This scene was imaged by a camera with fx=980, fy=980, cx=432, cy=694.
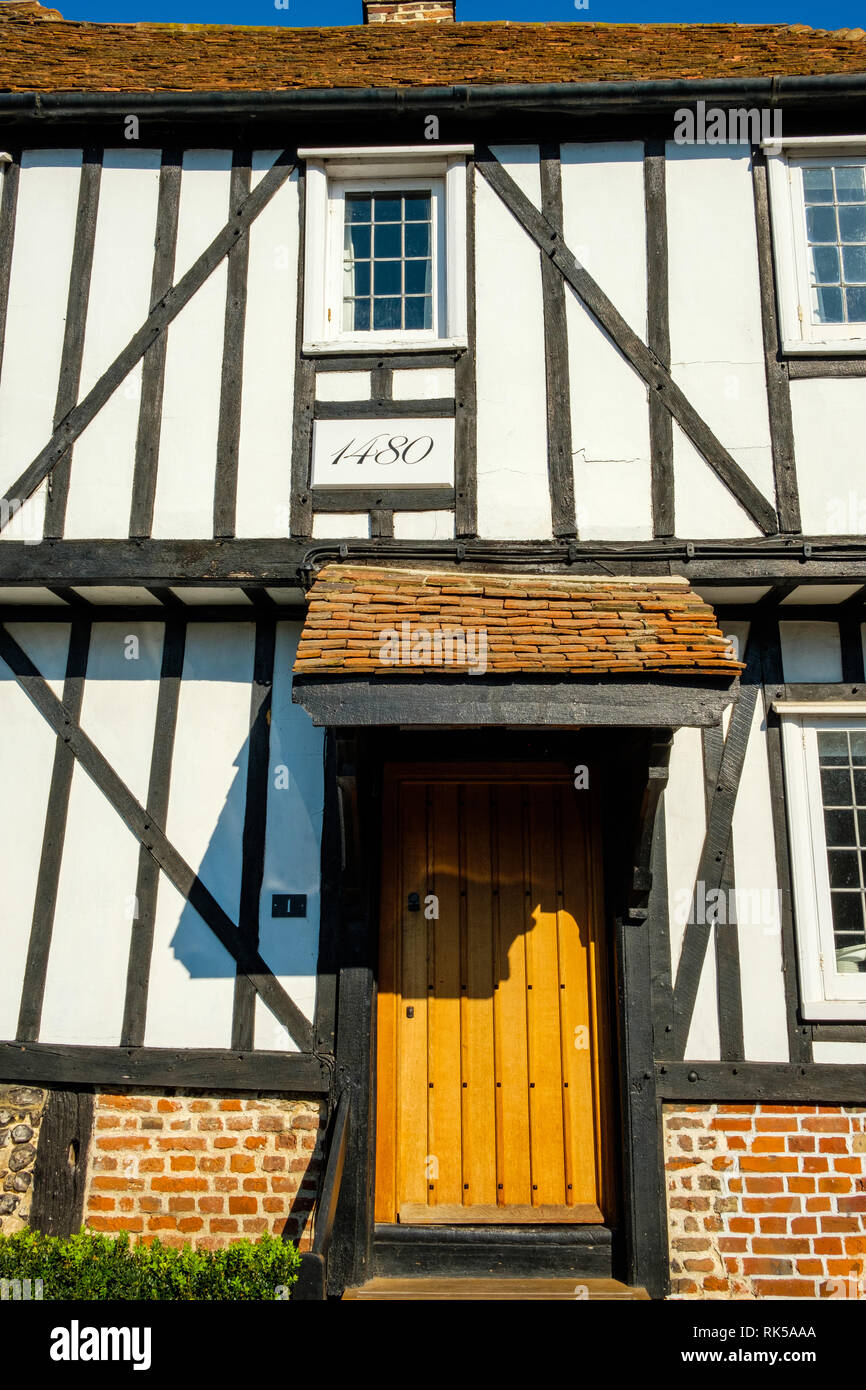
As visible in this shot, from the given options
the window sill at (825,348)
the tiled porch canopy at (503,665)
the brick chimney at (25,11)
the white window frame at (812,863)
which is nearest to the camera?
the tiled porch canopy at (503,665)

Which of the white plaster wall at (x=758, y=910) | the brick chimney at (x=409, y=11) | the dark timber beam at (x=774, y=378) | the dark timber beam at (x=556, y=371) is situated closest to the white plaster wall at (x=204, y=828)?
the dark timber beam at (x=556, y=371)

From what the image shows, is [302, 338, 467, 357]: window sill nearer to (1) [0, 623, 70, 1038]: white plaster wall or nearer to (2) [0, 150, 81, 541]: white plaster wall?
(2) [0, 150, 81, 541]: white plaster wall

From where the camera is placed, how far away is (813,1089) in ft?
15.9

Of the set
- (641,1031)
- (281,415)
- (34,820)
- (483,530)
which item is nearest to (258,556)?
(281,415)

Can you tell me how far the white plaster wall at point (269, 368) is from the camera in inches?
215

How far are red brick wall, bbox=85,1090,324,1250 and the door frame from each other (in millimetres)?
263

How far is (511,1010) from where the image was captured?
17.1ft

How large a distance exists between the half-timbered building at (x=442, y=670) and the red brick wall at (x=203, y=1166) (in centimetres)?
2

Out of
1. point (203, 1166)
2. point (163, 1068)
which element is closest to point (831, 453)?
point (163, 1068)

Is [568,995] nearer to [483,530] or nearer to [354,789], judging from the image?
[354,789]

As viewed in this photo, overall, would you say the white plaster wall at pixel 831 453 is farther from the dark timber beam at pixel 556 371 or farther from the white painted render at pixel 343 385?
the white painted render at pixel 343 385

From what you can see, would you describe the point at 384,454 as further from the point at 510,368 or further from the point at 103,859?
the point at 103,859

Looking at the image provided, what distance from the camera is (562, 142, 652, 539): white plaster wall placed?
5410 millimetres

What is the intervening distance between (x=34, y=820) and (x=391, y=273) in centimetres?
379
